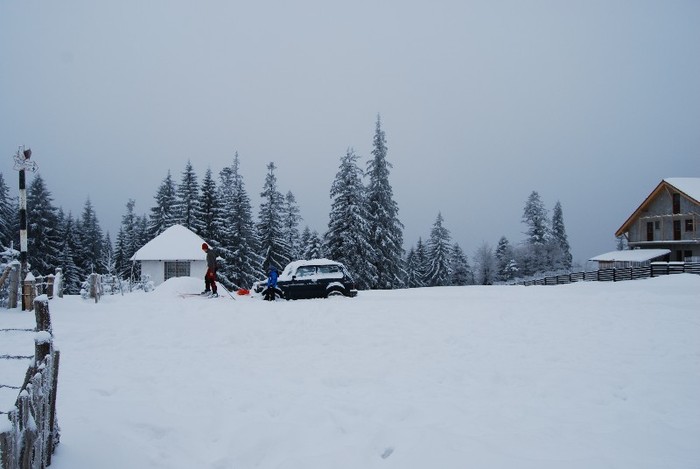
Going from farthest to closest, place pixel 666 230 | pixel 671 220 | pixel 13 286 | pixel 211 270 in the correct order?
pixel 666 230
pixel 671 220
pixel 211 270
pixel 13 286

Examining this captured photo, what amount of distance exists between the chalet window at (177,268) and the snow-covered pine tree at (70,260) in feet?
65.1

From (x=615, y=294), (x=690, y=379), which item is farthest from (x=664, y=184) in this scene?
(x=690, y=379)

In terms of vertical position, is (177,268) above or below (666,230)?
below

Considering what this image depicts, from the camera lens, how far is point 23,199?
1473cm

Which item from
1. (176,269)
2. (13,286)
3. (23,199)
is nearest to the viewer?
(13,286)

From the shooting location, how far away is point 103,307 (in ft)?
45.5

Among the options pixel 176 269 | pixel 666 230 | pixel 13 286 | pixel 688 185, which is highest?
pixel 688 185

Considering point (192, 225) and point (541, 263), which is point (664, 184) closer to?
point (541, 263)

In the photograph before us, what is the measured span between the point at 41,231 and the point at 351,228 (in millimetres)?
31970

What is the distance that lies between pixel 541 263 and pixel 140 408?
54723 mm

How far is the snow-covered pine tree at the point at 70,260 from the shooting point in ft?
150

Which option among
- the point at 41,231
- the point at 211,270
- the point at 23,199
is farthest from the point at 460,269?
the point at 23,199

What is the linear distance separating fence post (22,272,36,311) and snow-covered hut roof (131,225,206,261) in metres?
17.2

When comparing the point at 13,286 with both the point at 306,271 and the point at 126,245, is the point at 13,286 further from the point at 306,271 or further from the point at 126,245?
the point at 126,245
